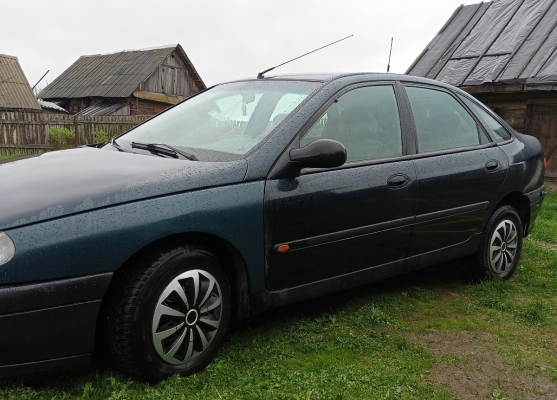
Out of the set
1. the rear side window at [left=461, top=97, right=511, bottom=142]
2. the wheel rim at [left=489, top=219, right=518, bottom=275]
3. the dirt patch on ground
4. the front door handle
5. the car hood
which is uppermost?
the rear side window at [left=461, top=97, right=511, bottom=142]

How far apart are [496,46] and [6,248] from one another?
14.7 meters

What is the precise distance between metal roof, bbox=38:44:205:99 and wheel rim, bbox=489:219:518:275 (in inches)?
1190

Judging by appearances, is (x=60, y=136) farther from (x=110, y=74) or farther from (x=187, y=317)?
(x=110, y=74)

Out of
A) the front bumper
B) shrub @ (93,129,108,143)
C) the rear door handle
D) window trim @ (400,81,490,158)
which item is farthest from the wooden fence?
the front bumper

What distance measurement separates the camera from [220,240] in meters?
3.01

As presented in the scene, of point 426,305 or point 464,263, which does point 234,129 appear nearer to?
point 426,305

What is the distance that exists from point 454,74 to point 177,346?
44.4ft

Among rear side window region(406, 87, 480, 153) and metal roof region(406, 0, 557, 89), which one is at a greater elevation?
metal roof region(406, 0, 557, 89)

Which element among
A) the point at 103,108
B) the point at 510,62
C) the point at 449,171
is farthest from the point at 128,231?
the point at 103,108

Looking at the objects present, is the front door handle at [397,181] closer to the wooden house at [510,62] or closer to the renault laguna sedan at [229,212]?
the renault laguna sedan at [229,212]

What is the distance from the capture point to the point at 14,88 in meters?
30.0

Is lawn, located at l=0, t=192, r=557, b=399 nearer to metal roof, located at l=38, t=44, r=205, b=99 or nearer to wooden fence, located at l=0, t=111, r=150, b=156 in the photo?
wooden fence, located at l=0, t=111, r=150, b=156

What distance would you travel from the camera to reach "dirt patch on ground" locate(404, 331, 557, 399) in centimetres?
306

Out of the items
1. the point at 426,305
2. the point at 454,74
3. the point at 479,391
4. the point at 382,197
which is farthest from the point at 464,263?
the point at 454,74
